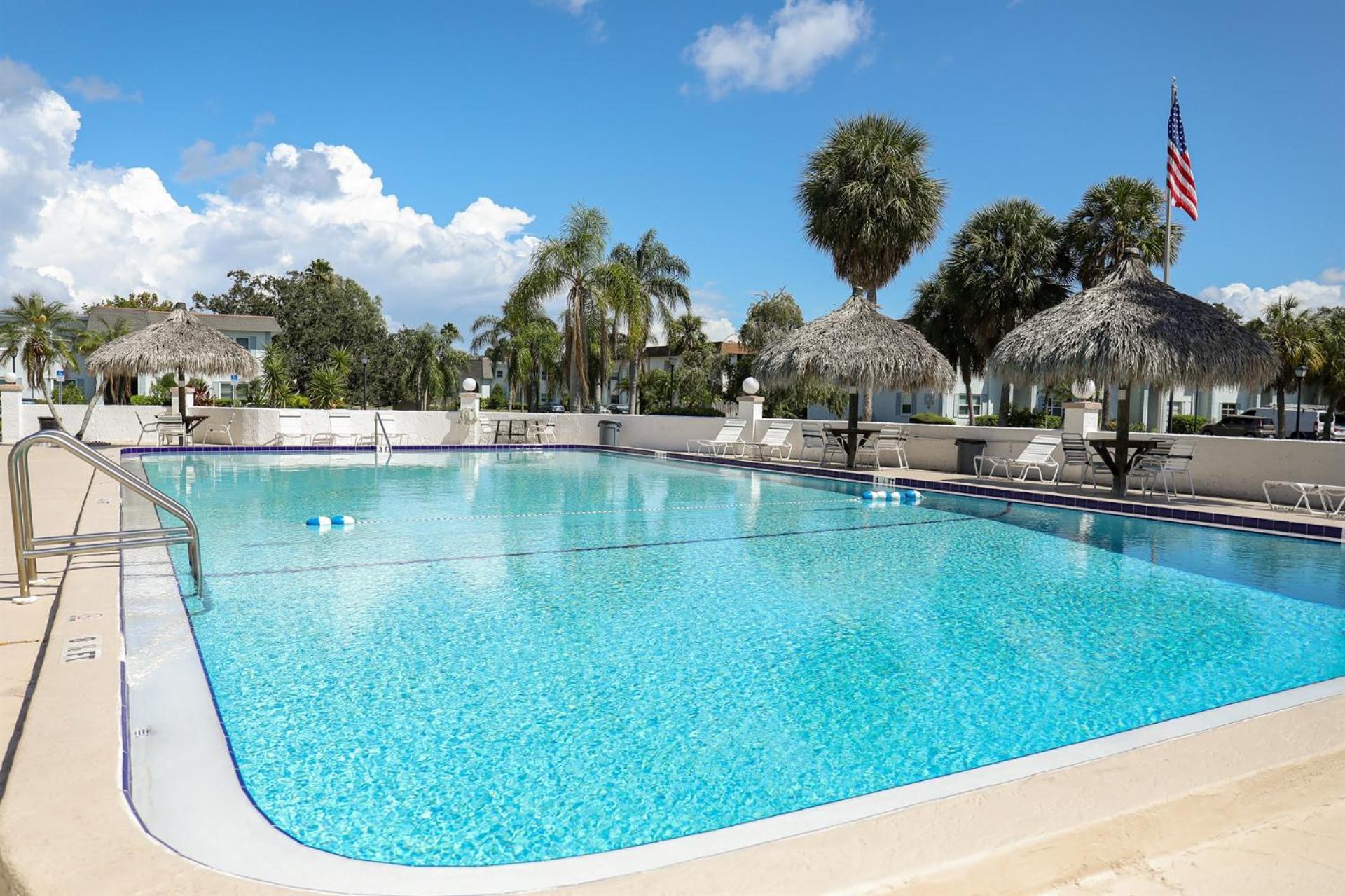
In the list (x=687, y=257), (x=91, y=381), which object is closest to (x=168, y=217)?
(x=91, y=381)

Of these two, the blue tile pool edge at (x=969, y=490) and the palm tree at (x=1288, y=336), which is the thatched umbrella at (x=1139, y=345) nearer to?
the blue tile pool edge at (x=969, y=490)

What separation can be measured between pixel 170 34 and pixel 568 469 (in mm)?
11963

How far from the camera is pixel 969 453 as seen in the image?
1531 centimetres

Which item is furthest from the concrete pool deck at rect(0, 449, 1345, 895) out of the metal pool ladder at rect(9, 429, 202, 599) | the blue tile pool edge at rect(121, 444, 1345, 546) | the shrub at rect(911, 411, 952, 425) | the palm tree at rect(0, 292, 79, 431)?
the palm tree at rect(0, 292, 79, 431)

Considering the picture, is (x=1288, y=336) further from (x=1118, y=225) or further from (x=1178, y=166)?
(x=1178, y=166)

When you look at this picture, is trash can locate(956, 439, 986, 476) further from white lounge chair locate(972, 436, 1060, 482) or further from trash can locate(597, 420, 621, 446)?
trash can locate(597, 420, 621, 446)

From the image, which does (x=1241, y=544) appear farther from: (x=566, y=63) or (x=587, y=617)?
(x=566, y=63)

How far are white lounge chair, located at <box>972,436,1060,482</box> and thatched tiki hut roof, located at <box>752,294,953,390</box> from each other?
2.31 meters

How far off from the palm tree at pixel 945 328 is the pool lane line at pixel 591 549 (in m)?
22.2

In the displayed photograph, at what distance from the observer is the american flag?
1609 centimetres

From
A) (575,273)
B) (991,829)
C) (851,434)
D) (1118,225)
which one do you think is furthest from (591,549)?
(1118,225)

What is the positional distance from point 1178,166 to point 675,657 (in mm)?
17186

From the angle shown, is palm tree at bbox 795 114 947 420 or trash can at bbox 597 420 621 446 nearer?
palm tree at bbox 795 114 947 420

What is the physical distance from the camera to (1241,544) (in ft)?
29.0
